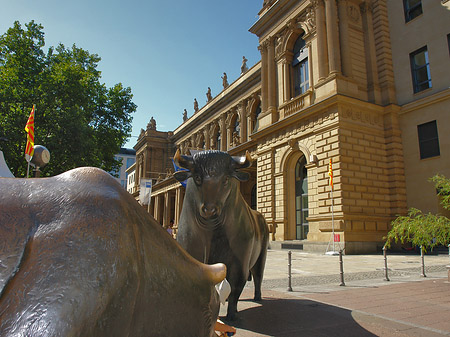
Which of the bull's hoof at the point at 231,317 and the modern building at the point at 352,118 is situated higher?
the modern building at the point at 352,118

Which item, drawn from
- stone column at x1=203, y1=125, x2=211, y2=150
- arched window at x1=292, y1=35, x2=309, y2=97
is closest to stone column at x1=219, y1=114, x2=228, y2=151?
stone column at x1=203, y1=125, x2=211, y2=150

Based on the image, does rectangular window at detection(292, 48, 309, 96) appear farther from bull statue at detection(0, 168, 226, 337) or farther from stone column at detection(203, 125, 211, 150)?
bull statue at detection(0, 168, 226, 337)

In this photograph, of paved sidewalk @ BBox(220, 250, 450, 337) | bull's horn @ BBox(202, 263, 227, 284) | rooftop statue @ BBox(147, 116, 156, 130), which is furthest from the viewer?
rooftop statue @ BBox(147, 116, 156, 130)

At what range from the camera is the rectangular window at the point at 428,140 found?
58.3 feet

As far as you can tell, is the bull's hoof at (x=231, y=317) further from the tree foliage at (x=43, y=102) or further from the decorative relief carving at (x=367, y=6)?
the decorative relief carving at (x=367, y=6)

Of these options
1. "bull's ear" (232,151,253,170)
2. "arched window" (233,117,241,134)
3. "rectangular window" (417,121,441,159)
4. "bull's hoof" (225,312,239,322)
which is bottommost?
"bull's hoof" (225,312,239,322)

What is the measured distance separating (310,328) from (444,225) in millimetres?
4434

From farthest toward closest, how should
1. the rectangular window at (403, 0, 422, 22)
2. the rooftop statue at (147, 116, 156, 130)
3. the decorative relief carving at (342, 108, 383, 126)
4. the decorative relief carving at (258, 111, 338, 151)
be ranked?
the rooftop statue at (147, 116, 156, 130) → the rectangular window at (403, 0, 422, 22) → the decorative relief carving at (258, 111, 338, 151) → the decorative relief carving at (342, 108, 383, 126)

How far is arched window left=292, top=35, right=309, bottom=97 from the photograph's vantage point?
22.3 meters

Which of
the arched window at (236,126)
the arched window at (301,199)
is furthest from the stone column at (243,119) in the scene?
the arched window at (301,199)

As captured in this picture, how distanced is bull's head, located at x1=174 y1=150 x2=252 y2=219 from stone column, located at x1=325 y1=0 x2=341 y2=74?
57.9 feet

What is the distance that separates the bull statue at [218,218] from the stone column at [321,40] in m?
17.9

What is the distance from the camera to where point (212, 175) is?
3.21m

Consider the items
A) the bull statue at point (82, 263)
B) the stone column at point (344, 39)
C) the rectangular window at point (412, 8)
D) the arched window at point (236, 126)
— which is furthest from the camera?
the arched window at point (236, 126)
